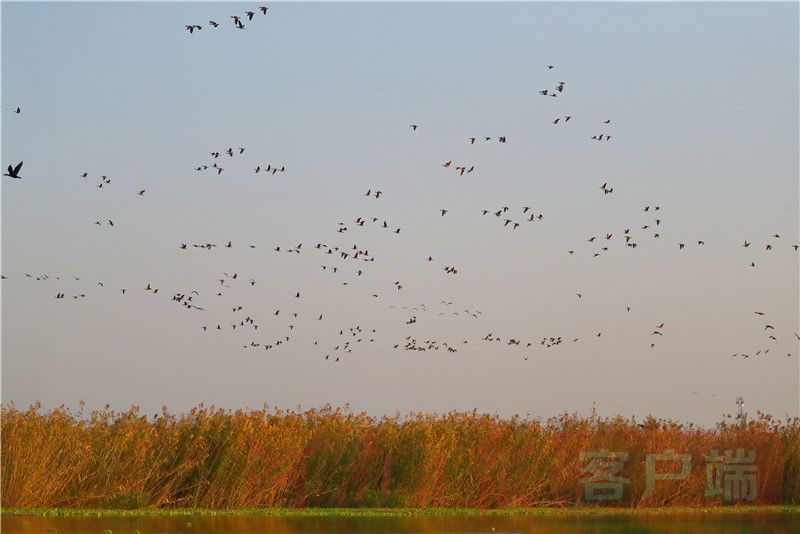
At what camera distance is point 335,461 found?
3184cm

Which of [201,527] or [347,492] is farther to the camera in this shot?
[347,492]

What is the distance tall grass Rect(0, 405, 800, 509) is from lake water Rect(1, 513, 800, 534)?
5.14 ft

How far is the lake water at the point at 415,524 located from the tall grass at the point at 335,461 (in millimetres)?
1566

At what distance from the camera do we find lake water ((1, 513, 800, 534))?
84.3 ft

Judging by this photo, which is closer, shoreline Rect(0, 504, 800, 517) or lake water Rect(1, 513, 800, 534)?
lake water Rect(1, 513, 800, 534)

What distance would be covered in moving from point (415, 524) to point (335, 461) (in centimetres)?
432

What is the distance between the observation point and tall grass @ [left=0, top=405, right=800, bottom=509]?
29.0m

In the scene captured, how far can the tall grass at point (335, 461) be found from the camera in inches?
1143

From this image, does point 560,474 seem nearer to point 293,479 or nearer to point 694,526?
point 694,526

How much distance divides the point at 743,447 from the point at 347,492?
13.0m

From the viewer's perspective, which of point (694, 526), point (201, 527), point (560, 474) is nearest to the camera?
point (201, 527)

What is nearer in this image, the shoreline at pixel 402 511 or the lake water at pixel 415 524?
the lake water at pixel 415 524

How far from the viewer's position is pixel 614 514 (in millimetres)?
32312

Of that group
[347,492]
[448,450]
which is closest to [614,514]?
[448,450]
